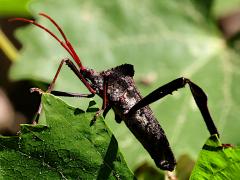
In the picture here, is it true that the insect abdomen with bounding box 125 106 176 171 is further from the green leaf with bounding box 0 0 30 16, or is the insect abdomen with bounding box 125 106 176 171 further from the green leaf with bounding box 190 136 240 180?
the green leaf with bounding box 0 0 30 16

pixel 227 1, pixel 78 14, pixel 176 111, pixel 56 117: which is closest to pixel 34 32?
pixel 78 14

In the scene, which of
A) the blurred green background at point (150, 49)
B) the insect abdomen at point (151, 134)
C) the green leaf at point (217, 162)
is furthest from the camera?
the blurred green background at point (150, 49)

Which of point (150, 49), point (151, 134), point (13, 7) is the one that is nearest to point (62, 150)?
point (151, 134)

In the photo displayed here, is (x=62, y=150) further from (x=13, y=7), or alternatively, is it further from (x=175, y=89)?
(x=13, y=7)

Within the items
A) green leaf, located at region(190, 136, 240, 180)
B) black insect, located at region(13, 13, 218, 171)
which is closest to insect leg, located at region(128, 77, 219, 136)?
black insect, located at region(13, 13, 218, 171)

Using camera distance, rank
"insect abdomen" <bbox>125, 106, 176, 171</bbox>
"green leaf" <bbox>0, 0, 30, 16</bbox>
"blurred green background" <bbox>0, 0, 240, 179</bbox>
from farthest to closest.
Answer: "green leaf" <bbox>0, 0, 30, 16</bbox>, "blurred green background" <bbox>0, 0, 240, 179</bbox>, "insect abdomen" <bbox>125, 106, 176, 171</bbox>

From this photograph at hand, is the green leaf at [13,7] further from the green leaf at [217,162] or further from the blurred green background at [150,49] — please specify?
the green leaf at [217,162]

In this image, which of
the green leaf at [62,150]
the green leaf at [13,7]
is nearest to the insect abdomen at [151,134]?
the green leaf at [62,150]
